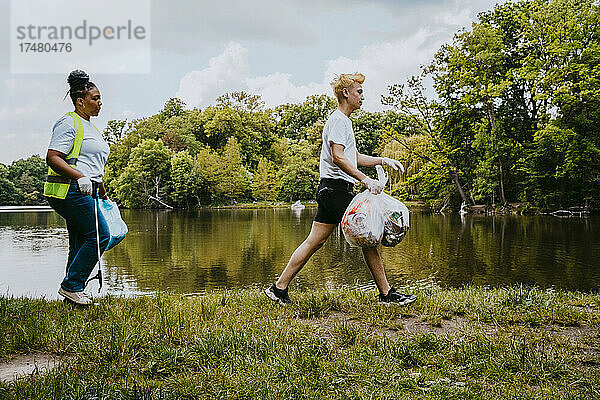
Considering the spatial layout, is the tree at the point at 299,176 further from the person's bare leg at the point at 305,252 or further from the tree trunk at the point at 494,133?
the person's bare leg at the point at 305,252

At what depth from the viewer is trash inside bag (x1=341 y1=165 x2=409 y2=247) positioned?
4.36 metres

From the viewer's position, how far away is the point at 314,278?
10516 millimetres

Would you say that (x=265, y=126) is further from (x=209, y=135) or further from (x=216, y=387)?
(x=216, y=387)

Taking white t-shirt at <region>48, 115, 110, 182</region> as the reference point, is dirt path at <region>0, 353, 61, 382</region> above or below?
below

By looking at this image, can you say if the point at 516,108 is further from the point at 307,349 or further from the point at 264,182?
the point at 307,349

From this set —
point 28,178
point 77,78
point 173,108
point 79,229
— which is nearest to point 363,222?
point 79,229

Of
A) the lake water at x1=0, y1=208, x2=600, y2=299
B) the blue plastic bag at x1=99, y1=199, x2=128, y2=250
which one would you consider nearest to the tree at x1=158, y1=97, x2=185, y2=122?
the lake water at x1=0, y1=208, x2=600, y2=299

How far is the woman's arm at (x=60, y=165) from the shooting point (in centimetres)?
411

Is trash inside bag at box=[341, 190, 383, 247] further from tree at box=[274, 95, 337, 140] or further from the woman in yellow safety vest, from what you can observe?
tree at box=[274, 95, 337, 140]

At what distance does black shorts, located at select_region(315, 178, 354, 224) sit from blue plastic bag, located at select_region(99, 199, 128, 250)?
6.24 feet

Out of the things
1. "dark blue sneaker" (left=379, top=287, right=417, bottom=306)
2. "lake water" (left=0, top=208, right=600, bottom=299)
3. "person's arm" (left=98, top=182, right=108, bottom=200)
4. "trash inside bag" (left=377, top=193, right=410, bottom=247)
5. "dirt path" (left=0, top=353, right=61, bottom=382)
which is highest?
"person's arm" (left=98, top=182, right=108, bottom=200)

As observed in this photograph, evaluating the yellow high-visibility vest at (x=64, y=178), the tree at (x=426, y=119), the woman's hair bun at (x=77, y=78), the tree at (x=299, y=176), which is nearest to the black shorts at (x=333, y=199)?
the yellow high-visibility vest at (x=64, y=178)

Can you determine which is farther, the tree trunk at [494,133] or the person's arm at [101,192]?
the tree trunk at [494,133]

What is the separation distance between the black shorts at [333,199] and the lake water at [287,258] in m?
5.12
